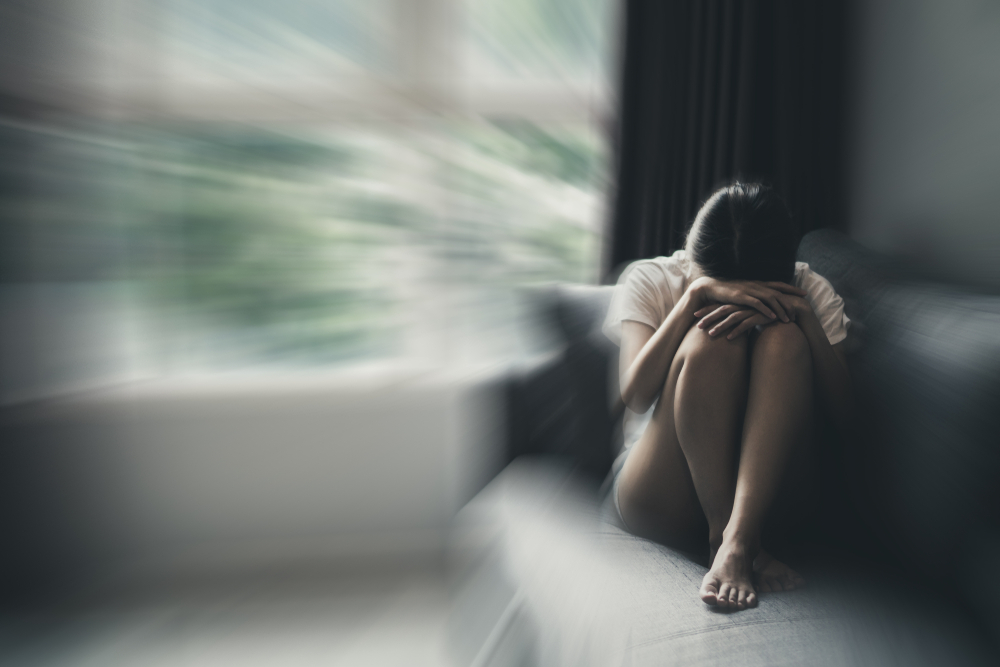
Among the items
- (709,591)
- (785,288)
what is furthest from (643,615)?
(785,288)

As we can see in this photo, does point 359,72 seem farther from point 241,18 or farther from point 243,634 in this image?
point 243,634

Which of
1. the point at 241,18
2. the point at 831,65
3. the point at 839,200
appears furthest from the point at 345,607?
the point at 831,65

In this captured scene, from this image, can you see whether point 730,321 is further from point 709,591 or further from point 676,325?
point 709,591

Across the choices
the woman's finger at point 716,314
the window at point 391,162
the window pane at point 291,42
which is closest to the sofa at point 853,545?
the woman's finger at point 716,314

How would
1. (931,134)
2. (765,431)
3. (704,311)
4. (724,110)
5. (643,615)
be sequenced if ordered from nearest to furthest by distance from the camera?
1. (643,615)
2. (765,431)
3. (704,311)
4. (931,134)
5. (724,110)

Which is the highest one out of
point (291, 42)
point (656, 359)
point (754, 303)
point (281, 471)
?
point (291, 42)

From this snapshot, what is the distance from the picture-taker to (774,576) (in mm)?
806

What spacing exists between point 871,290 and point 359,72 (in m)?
1.51

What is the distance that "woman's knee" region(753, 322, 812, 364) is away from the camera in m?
0.90

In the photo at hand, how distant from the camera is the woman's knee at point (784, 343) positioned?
901 mm

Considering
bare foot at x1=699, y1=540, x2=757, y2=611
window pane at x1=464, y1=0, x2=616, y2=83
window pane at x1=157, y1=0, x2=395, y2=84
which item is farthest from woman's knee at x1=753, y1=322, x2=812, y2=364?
window pane at x1=157, y1=0, x2=395, y2=84

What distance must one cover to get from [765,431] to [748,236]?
→ 0.37 meters

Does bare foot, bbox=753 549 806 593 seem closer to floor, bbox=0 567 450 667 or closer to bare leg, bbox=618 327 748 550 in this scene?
bare leg, bbox=618 327 748 550

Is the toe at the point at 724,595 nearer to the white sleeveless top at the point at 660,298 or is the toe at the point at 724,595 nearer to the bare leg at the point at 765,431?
the bare leg at the point at 765,431
